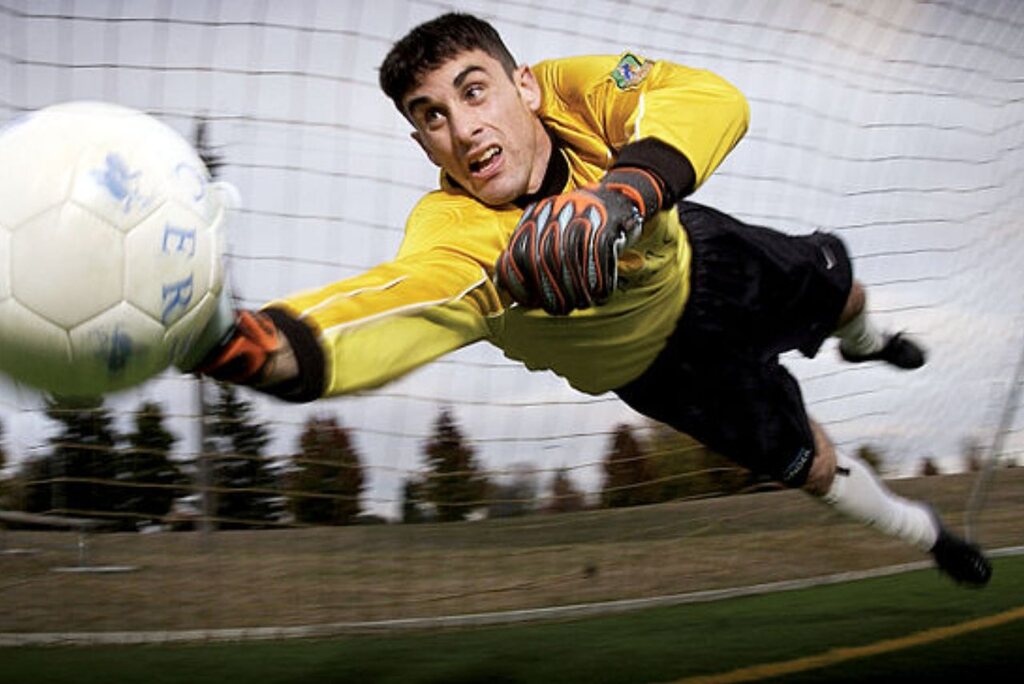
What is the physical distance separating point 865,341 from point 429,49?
7.02ft

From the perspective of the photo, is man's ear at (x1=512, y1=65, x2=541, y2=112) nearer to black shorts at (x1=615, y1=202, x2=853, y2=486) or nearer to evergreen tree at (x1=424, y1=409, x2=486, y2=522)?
black shorts at (x1=615, y1=202, x2=853, y2=486)

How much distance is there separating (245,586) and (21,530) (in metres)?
1.23

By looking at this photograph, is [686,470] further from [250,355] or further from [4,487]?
[250,355]

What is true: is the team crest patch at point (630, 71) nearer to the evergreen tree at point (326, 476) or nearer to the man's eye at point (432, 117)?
the man's eye at point (432, 117)

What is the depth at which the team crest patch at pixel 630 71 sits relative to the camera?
2787mm

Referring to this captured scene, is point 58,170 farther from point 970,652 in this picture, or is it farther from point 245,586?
point 245,586

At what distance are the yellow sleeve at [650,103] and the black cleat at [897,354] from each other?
1.80 metres

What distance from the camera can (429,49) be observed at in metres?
2.73

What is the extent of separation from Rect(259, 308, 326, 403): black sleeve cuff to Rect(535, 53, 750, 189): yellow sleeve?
806 millimetres

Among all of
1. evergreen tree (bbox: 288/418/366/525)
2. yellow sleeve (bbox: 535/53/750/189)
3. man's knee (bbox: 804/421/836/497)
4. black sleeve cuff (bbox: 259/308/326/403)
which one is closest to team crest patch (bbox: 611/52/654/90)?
yellow sleeve (bbox: 535/53/750/189)

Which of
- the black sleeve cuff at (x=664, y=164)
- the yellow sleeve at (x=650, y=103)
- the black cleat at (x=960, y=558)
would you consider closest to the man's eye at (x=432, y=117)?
the yellow sleeve at (x=650, y=103)

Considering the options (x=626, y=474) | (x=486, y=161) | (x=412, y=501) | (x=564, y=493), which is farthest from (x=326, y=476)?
(x=486, y=161)

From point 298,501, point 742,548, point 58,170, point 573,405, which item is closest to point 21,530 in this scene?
point 298,501

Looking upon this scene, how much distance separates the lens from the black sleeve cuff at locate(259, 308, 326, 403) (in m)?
2.04
